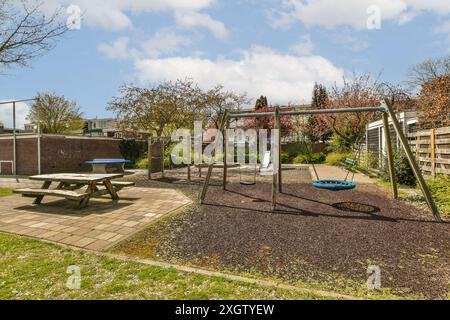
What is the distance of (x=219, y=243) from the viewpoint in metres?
3.89

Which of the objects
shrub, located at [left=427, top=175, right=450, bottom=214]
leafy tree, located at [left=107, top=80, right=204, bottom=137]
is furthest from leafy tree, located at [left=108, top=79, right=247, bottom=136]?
shrub, located at [left=427, top=175, right=450, bottom=214]

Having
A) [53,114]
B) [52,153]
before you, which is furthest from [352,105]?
[53,114]

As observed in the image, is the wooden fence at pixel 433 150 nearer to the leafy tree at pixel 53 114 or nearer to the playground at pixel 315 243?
the playground at pixel 315 243

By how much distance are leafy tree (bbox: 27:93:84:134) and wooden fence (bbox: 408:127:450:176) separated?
3117 cm

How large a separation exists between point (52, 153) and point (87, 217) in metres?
12.1

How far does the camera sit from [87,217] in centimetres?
534

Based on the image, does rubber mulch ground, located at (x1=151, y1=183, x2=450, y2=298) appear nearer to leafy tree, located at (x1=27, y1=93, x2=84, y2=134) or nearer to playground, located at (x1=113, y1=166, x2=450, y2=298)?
playground, located at (x1=113, y1=166, x2=450, y2=298)

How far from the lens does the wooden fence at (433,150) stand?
294 inches

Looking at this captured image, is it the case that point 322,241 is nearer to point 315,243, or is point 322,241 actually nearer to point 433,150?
point 315,243
